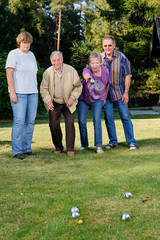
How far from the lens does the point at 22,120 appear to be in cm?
530

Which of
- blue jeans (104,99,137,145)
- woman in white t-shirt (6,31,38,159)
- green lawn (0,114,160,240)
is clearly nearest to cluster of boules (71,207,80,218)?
green lawn (0,114,160,240)

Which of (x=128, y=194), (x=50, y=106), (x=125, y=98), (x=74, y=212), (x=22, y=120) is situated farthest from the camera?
(x=125, y=98)

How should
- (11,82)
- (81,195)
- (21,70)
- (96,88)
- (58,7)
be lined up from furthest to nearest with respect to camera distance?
(58,7)
(96,88)
(21,70)
(11,82)
(81,195)

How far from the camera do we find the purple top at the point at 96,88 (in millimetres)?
5648

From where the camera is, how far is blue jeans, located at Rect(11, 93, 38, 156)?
525 cm

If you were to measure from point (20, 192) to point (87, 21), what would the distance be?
129ft

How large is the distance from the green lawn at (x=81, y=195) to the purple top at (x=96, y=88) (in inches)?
39.4

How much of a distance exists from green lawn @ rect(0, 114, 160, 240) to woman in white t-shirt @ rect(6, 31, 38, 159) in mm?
421

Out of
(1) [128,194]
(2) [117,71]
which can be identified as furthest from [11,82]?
(1) [128,194]

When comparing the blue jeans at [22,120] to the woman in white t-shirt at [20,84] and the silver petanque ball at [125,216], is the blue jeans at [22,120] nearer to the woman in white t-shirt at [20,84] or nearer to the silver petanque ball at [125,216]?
the woman in white t-shirt at [20,84]

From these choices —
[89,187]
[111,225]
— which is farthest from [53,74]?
[111,225]

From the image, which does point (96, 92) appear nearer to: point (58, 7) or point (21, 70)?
point (21, 70)

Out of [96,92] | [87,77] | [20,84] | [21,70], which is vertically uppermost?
[21,70]

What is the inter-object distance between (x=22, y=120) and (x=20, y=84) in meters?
0.59
